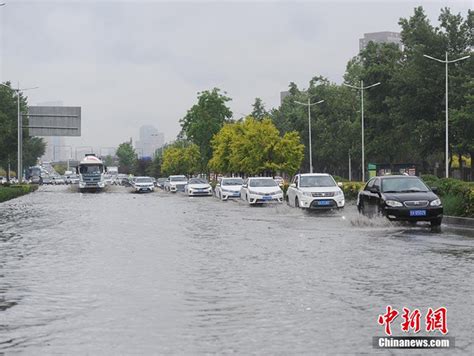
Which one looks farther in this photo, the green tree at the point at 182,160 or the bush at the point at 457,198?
the green tree at the point at 182,160

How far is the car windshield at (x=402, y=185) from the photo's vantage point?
22.1 m

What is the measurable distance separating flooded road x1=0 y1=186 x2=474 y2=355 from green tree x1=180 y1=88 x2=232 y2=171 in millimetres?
72150

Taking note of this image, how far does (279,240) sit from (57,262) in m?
5.95

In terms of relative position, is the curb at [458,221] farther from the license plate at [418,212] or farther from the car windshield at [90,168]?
the car windshield at [90,168]

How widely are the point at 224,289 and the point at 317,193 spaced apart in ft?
64.5

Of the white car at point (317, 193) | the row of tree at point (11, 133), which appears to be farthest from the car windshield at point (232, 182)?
the row of tree at point (11, 133)

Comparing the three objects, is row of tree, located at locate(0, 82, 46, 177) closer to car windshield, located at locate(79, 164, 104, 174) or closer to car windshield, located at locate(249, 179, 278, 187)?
car windshield, located at locate(79, 164, 104, 174)

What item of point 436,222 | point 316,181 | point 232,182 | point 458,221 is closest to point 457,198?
point 458,221

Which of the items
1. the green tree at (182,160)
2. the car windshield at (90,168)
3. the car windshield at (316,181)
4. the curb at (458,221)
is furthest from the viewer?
the green tree at (182,160)

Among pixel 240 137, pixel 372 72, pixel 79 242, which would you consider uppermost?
pixel 372 72

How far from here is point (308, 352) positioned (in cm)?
656

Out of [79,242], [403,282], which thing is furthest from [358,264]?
[79,242]

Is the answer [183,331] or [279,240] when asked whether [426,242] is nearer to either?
[279,240]

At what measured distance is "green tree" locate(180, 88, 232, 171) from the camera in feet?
300
